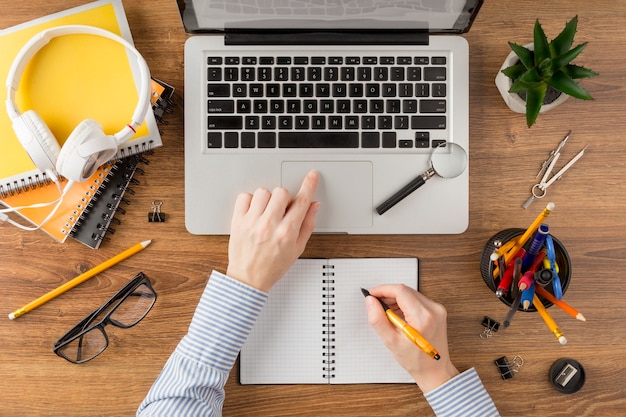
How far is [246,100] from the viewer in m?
0.90

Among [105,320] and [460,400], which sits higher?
[105,320]

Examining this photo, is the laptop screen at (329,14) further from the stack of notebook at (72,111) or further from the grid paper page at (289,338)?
the grid paper page at (289,338)

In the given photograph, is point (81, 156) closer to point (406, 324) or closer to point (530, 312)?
point (406, 324)

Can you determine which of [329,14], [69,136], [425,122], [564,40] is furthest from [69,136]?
[564,40]

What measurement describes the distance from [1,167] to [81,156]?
0.19 m

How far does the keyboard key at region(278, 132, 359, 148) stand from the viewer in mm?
899

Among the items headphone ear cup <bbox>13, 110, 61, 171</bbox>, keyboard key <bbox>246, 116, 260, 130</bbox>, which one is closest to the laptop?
keyboard key <bbox>246, 116, 260, 130</bbox>

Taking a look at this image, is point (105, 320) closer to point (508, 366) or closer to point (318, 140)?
point (318, 140)

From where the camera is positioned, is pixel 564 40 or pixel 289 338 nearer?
pixel 564 40

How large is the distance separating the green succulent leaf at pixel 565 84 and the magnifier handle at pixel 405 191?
232mm

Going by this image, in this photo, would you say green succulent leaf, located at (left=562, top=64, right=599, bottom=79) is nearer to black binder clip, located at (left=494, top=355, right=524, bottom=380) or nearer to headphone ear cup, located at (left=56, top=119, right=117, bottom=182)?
black binder clip, located at (left=494, top=355, right=524, bottom=380)

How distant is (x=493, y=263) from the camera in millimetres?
879

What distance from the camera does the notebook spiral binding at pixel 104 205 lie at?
931 mm

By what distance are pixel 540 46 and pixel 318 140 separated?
379mm
